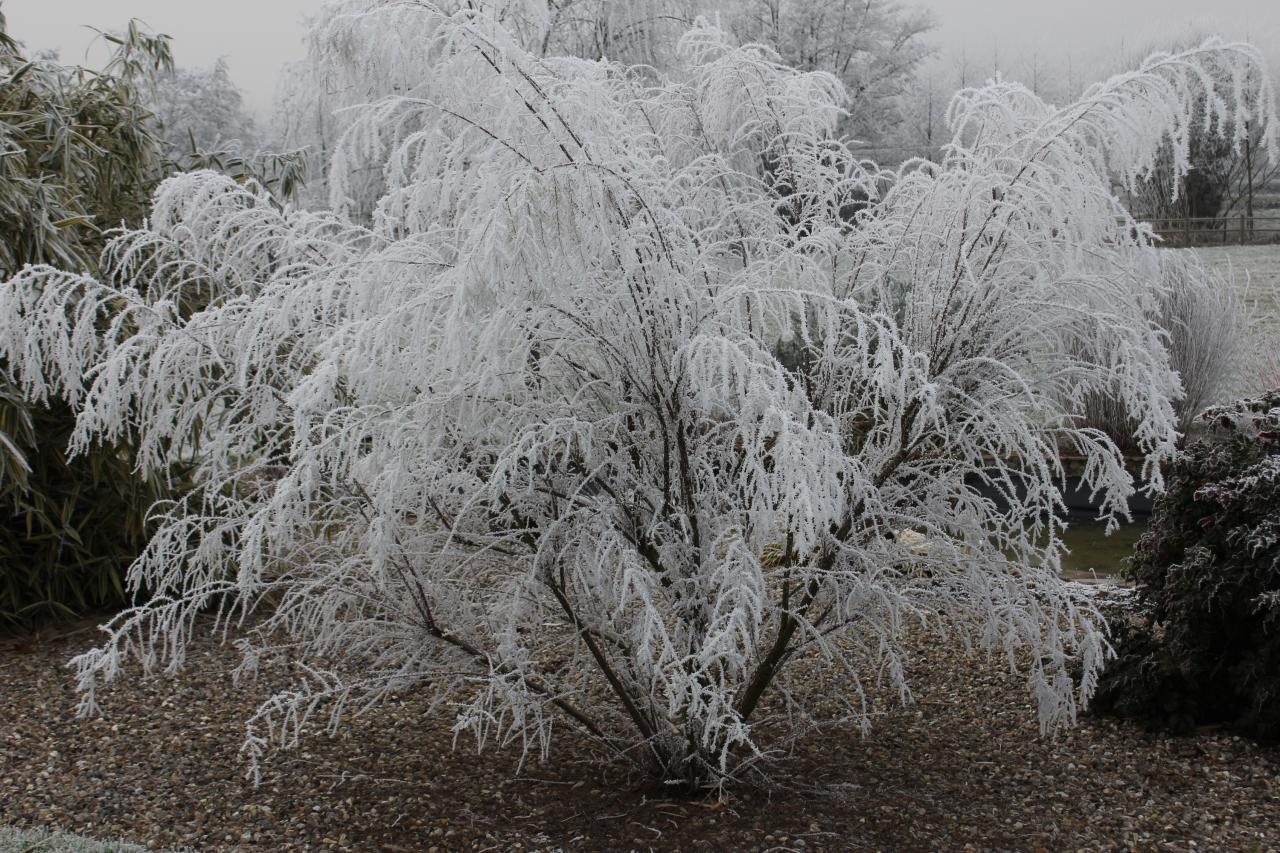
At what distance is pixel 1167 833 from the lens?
8.61 ft

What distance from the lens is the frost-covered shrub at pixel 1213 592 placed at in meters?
3.01

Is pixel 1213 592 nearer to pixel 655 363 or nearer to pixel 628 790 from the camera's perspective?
pixel 628 790

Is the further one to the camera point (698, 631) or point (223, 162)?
point (223, 162)

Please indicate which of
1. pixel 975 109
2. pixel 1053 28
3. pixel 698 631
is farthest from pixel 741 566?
pixel 1053 28

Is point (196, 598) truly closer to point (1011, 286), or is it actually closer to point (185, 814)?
point (185, 814)

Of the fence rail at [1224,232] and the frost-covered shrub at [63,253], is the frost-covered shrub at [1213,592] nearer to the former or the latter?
the frost-covered shrub at [63,253]

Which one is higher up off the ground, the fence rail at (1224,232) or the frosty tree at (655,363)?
the fence rail at (1224,232)

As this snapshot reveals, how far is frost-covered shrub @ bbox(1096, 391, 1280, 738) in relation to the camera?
3010mm

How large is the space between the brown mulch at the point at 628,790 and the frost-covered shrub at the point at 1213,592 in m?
0.12

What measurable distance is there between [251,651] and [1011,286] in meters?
2.15

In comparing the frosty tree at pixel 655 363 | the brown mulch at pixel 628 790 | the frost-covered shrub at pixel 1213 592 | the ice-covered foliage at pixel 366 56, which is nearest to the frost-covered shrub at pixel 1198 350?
the frost-covered shrub at pixel 1213 592

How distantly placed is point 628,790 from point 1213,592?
5.50 ft

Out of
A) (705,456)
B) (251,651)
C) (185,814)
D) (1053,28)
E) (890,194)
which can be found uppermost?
(1053,28)

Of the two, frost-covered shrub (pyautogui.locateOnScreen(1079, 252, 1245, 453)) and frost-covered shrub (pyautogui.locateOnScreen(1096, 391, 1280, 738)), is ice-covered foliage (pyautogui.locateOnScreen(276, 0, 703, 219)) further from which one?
frost-covered shrub (pyautogui.locateOnScreen(1079, 252, 1245, 453))
